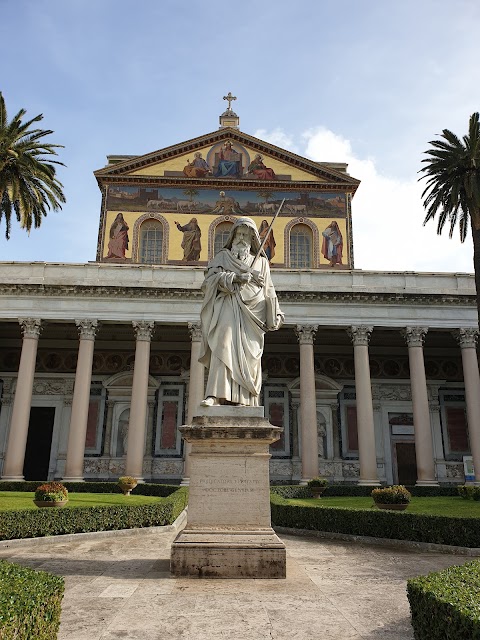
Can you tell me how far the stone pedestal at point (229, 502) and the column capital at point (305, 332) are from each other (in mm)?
19376

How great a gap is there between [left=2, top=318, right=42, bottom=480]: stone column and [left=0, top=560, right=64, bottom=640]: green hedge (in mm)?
22020

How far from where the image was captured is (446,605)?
12.4 ft

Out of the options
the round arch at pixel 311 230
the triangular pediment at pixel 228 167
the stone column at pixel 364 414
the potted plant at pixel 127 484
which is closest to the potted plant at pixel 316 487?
the stone column at pixel 364 414

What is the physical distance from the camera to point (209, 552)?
6629 millimetres

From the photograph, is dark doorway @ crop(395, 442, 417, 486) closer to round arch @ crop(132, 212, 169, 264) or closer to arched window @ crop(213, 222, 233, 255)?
arched window @ crop(213, 222, 233, 255)

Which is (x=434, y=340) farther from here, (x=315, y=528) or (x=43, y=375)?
(x=43, y=375)

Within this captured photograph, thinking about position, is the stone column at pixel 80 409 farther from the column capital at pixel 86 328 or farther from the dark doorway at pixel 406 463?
the dark doorway at pixel 406 463

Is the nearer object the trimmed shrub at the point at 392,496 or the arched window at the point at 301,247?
the trimmed shrub at the point at 392,496

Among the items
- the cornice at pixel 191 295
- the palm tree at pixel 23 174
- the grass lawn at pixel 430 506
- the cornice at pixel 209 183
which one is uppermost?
the cornice at pixel 209 183

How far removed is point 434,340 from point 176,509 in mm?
21314

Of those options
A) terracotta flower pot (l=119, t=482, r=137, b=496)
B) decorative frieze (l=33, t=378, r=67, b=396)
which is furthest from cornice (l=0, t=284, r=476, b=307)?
terracotta flower pot (l=119, t=482, r=137, b=496)

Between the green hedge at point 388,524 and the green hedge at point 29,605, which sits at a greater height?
the green hedge at point 29,605

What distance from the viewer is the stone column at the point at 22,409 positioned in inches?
962

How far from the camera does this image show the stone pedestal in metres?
6.63
